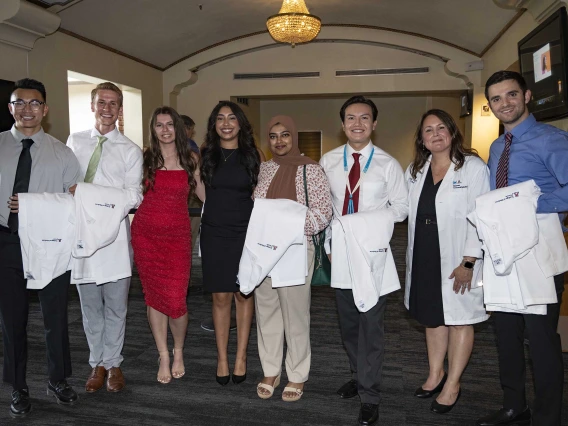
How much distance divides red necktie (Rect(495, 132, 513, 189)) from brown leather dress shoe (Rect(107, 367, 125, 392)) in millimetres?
2464

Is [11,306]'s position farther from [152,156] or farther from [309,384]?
[309,384]

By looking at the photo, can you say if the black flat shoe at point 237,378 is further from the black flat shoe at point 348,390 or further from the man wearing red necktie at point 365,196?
the man wearing red necktie at point 365,196

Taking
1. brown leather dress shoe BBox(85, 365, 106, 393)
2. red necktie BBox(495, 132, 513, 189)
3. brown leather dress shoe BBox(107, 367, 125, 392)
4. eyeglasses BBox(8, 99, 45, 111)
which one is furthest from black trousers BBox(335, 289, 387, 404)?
eyeglasses BBox(8, 99, 45, 111)

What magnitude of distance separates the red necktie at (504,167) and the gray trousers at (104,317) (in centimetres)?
219

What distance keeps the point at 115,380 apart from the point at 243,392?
795mm

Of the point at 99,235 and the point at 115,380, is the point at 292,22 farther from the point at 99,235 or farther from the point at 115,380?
the point at 115,380

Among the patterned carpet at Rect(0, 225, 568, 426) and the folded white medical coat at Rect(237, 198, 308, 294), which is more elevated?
the folded white medical coat at Rect(237, 198, 308, 294)

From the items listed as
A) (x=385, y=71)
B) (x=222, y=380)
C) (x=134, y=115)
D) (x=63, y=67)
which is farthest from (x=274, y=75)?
(x=222, y=380)

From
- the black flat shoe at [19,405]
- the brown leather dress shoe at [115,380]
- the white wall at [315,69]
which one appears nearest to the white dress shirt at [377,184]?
the brown leather dress shoe at [115,380]

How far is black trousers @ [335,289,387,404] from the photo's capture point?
2.64 m

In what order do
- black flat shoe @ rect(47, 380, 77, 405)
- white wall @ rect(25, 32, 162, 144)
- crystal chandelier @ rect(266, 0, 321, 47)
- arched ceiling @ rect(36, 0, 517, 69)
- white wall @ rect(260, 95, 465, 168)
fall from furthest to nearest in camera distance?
white wall @ rect(260, 95, 465, 168), crystal chandelier @ rect(266, 0, 321, 47), arched ceiling @ rect(36, 0, 517, 69), white wall @ rect(25, 32, 162, 144), black flat shoe @ rect(47, 380, 77, 405)

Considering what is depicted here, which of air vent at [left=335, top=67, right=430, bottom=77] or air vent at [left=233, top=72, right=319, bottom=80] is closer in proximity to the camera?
air vent at [left=335, top=67, right=430, bottom=77]

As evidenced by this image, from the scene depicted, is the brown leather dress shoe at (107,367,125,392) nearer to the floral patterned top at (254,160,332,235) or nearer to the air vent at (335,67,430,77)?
the floral patterned top at (254,160,332,235)

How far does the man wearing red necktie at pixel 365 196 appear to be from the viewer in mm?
2643
